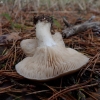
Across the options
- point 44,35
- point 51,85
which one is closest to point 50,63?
point 51,85

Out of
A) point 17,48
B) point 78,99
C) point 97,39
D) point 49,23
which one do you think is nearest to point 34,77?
point 78,99

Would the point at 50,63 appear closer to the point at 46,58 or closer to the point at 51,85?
the point at 46,58

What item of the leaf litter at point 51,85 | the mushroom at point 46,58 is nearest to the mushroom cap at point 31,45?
the mushroom at point 46,58

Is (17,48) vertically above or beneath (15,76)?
above

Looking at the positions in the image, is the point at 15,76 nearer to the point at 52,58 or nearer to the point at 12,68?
the point at 12,68

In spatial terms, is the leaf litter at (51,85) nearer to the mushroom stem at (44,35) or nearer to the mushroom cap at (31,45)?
the mushroom cap at (31,45)

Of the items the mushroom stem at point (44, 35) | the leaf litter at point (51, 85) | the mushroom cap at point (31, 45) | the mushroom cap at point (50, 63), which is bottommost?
the leaf litter at point (51, 85)

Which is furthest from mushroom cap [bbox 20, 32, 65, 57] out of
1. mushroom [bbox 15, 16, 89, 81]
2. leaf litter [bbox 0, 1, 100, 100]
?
leaf litter [bbox 0, 1, 100, 100]

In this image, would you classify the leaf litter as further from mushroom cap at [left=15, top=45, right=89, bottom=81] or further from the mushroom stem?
the mushroom stem
